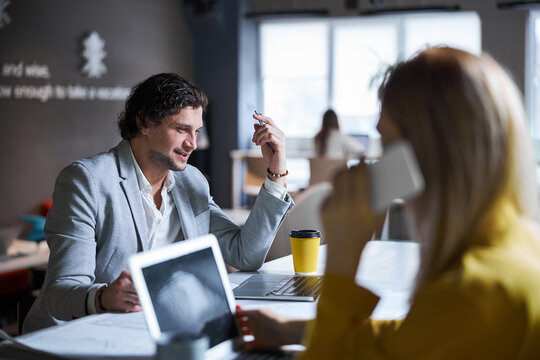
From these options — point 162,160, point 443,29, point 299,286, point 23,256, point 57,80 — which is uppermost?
point 443,29

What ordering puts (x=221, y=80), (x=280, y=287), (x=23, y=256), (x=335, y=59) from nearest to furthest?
1. (x=280, y=287)
2. (x=23, y=256)
3. (x=221, y=80)
4. (x=335, y=59)

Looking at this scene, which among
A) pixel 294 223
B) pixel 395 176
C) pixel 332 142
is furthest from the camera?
pixel 332 142

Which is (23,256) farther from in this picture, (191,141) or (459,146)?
(459,146)

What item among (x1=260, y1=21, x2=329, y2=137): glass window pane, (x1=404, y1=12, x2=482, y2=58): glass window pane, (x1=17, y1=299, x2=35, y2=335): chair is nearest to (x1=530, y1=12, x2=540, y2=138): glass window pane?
(x1=404, y1=12, x2=482, y2=58): glass window pane

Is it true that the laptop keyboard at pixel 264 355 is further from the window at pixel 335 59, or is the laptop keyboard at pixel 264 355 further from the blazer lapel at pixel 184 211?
the window at pixel 335 59

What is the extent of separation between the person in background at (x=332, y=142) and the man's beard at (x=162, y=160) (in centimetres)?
456

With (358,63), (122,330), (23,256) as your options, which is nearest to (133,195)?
(122,330)

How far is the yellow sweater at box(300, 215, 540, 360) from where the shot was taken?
746mm

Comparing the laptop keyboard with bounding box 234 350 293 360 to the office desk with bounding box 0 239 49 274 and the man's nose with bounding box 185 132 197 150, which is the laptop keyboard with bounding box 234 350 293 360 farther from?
the office desk with bounding box 0 239 49 274

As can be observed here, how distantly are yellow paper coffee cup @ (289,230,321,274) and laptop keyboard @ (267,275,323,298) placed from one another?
0.05 meters

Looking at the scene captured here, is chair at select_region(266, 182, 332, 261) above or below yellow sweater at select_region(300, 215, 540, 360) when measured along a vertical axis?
below

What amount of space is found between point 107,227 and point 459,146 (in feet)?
3.84

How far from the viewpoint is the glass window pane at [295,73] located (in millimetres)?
8008

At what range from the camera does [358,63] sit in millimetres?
7812
